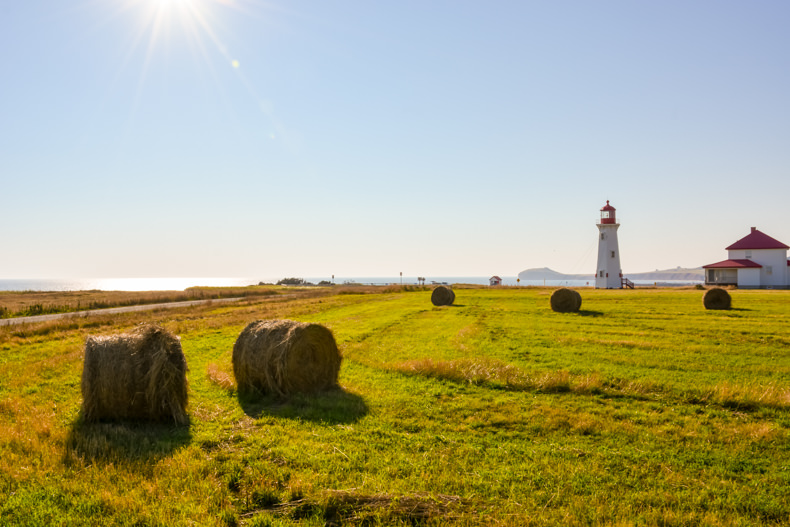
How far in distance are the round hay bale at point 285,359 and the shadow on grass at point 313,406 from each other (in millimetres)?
352

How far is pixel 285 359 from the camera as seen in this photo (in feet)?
42.1

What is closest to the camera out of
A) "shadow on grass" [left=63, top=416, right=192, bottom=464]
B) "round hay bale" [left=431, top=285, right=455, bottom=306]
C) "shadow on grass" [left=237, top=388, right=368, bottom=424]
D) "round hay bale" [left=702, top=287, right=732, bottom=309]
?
"shadow on grass" [left=63, top=416, right=192, bottom=464]

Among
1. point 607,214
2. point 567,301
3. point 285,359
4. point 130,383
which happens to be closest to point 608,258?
point 607,214

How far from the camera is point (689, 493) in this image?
279 inches

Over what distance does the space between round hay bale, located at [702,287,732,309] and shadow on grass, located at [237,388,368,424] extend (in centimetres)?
3651

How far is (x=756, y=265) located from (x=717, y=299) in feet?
150

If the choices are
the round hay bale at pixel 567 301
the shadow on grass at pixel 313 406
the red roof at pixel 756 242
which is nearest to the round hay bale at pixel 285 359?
the shadow on grass at pixel 313 406

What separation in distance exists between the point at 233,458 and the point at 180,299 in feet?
221

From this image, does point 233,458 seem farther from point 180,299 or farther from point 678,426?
point 180,299

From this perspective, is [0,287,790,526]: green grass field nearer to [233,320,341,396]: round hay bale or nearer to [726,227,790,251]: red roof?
[233,320,341,396]: round hay bale

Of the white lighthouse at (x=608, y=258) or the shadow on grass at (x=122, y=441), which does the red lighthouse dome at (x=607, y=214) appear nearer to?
the white lighthouse at (x=608, y=258)

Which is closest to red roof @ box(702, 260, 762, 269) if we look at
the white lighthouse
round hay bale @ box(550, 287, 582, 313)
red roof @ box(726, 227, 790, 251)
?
red roof @ box(726, 227, 790, 251)

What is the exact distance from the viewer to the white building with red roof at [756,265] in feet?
239

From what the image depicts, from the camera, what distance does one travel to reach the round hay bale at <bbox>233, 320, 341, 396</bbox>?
12945 millimetres
